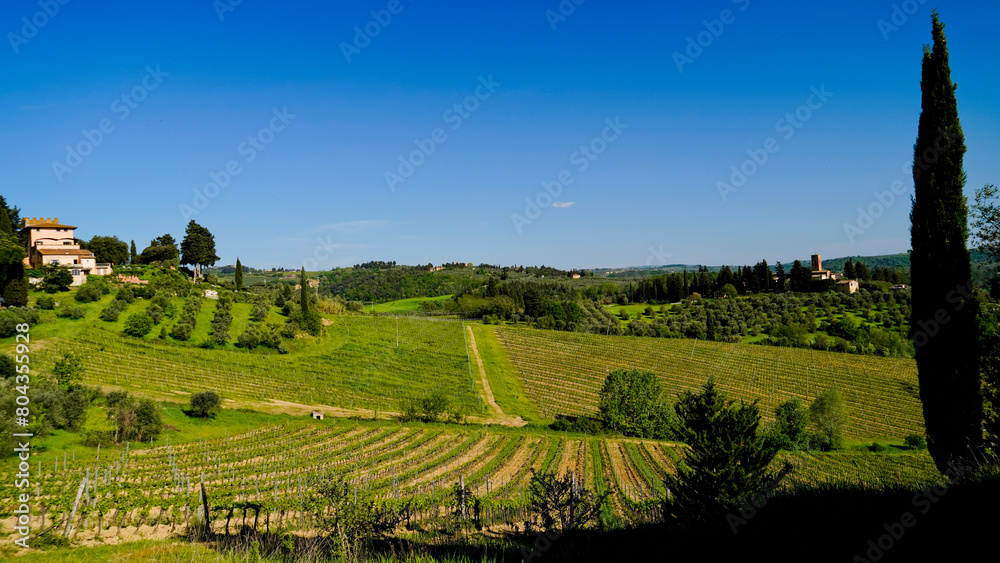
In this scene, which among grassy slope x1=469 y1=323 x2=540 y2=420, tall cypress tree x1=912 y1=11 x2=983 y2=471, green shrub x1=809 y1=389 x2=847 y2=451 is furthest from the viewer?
grassy slope x1=469 y1=323 x2=540 y2=420

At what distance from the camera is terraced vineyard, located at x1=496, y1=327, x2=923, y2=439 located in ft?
178

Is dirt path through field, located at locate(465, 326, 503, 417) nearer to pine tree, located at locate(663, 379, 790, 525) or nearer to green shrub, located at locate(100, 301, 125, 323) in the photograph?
pine tree, located at locate(663, 379, 790, 525)

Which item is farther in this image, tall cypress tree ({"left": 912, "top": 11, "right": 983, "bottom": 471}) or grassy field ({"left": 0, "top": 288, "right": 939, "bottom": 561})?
grassy field ({"left": 0, "top": 288, "right": 939, "bottom": 561})

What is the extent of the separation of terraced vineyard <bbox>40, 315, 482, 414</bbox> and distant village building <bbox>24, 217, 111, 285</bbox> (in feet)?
63.3

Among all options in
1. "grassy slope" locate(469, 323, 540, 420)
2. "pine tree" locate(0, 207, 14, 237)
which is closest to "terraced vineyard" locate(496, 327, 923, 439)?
"grassy slope" locate(469, 323, 540, 420)

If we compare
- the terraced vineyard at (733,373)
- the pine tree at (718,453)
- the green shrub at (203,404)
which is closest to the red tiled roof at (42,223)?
the green shrub at (203,404)

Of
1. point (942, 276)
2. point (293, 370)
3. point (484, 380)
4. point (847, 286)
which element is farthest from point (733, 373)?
point (847, 286)

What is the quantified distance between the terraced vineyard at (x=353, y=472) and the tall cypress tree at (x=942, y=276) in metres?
2.42

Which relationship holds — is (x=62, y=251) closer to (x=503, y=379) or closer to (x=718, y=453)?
(x=503, y=379)

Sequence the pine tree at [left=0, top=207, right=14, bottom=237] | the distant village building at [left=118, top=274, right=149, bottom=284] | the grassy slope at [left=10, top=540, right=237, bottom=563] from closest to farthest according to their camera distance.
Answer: the grassy slope at [left=10, top=540, right=237, bottom=563], the pine tree at [left=0, top=207, right=14, bottom=237], the distant village building at [left=118, top=274, right=149, bottom=284]

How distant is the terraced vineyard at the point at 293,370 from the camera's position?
1720 inches

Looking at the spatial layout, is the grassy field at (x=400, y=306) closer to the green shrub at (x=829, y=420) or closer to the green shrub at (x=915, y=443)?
the green shrub at (x=829, y=420)

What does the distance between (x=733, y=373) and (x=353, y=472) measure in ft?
194

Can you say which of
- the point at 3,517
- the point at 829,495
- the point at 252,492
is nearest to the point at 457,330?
the point at 252,492
